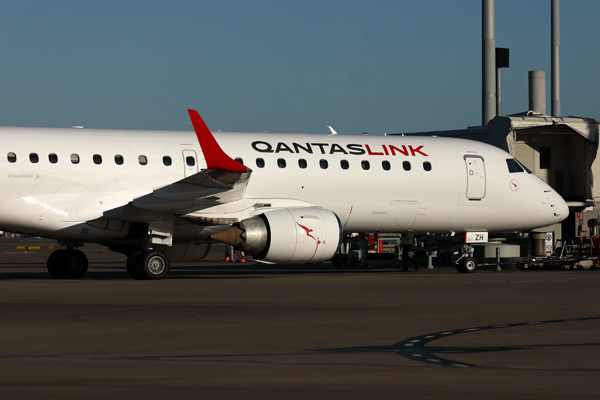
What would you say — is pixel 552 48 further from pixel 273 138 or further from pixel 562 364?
pixel 562 364

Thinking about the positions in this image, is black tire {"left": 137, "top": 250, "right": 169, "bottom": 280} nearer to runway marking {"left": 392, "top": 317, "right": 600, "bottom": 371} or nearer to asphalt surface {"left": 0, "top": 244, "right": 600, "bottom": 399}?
asphalt surface {"left": 0, "top": 244, "right": 600, "bottom": 399}

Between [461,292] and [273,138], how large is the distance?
7.80 metres

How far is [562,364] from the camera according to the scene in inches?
306

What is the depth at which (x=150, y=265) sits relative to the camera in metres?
20.5

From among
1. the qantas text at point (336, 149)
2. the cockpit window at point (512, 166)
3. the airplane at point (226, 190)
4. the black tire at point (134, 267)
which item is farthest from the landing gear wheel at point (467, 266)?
the black tire at point (134, 267)

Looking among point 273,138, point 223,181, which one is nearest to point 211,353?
point 223,181

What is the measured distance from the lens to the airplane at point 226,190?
20031 mm

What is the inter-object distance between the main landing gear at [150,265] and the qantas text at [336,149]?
12.9ft

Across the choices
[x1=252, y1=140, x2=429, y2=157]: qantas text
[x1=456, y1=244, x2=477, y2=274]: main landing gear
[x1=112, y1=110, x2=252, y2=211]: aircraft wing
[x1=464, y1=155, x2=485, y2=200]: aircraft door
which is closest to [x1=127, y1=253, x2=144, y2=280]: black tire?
[x1=112, y1=110, x2=252, y2=211]: aircraft wing

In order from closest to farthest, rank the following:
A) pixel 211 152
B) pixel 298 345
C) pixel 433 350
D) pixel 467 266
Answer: pixel 433 350, pixel 298 345, pixel 211 152, pixel 467 266

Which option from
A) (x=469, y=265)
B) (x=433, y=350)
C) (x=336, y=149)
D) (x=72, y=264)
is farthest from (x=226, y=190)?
(x=433, y=350)

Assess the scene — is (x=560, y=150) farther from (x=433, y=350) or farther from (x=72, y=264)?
(x=433, y=350)

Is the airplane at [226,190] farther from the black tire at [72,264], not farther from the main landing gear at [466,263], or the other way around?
the main landing gear at [466,263]

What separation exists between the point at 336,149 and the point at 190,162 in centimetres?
417
